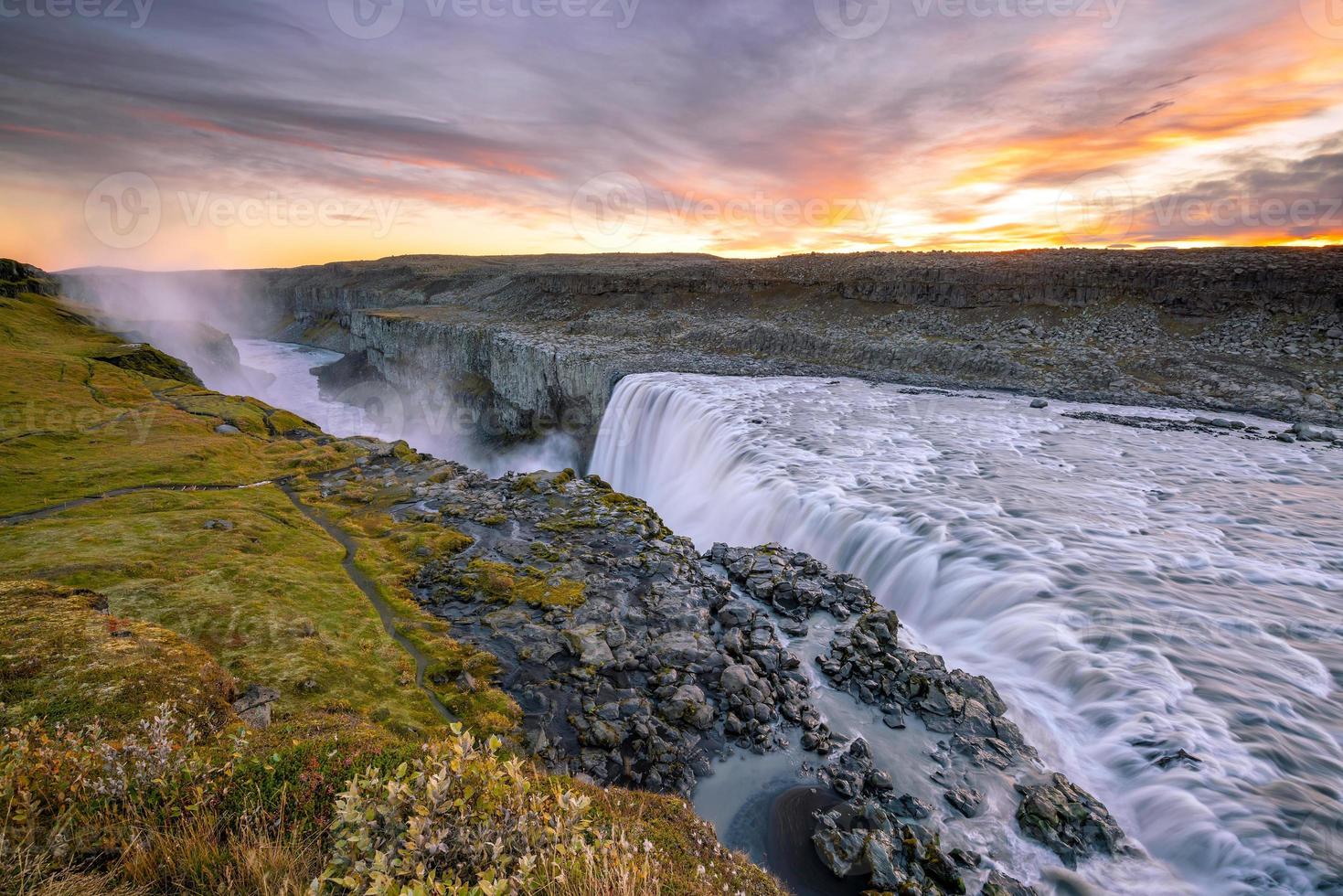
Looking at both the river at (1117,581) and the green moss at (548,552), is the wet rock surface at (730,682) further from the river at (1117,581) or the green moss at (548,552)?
the river at (1117,581)

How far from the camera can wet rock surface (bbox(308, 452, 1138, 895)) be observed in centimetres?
777

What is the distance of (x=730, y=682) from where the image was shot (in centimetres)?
1072

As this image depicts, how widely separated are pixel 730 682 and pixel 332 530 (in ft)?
47.8

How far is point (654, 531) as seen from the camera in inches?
714

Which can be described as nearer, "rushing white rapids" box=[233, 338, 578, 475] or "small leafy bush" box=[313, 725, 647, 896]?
"small leafy bush" box=[313, 725, 647, 896]

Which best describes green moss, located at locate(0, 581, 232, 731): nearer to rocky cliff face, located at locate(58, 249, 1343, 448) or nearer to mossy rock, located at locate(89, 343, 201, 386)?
rocky cliff face, located at locate(58, 249, 1343, 448)

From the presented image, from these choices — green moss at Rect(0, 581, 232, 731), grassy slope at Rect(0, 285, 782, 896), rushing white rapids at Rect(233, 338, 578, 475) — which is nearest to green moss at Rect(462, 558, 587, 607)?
grassy slope at Rect(0, 285, 782, 896)

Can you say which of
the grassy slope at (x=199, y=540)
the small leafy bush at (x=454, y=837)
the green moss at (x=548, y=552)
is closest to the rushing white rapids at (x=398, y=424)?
the grassy slope at (x=199, y=540)

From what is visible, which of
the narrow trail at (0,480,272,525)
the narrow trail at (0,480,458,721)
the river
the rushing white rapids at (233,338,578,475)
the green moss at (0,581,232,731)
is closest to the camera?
the green moss at (0,581,232,731)

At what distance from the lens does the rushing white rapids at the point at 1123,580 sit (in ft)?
26.2

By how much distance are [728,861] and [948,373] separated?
42166mm

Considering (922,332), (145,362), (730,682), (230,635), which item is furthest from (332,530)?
(922,332)

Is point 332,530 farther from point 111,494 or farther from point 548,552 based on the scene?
point 111,494

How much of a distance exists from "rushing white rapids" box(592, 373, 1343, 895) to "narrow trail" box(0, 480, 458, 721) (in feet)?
34.7
